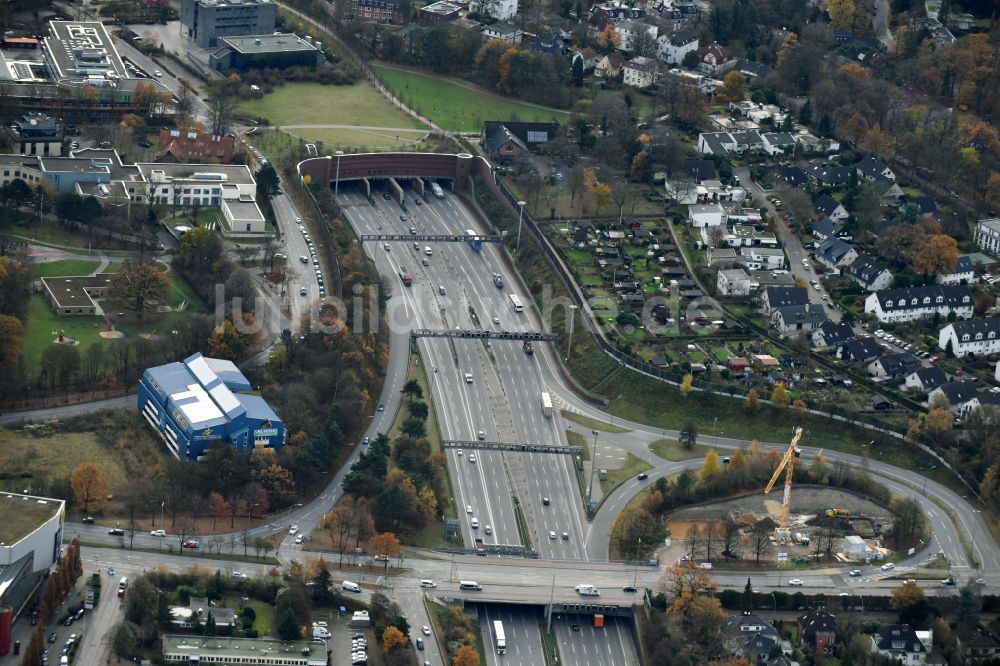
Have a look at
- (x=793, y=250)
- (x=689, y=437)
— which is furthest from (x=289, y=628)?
(x=793, y=250)

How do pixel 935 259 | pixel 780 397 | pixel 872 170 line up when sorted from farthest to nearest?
pixel 872 170, pixel 935 259, pixel 780 397

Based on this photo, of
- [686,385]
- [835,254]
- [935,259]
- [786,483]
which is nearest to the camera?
[786,483]

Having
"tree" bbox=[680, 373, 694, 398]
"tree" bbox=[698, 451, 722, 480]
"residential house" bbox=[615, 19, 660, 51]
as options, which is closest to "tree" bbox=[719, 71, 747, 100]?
"residential house" bbox=[615, 19, 660, 51]

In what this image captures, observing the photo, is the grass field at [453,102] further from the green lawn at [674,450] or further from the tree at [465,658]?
the tree at [465,658]

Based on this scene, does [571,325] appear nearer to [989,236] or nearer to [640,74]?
[989,236]

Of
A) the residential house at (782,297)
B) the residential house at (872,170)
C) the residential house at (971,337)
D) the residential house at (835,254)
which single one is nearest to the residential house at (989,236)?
the residential house at (872,170)

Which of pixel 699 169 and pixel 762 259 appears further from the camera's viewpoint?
pixel 699 169
